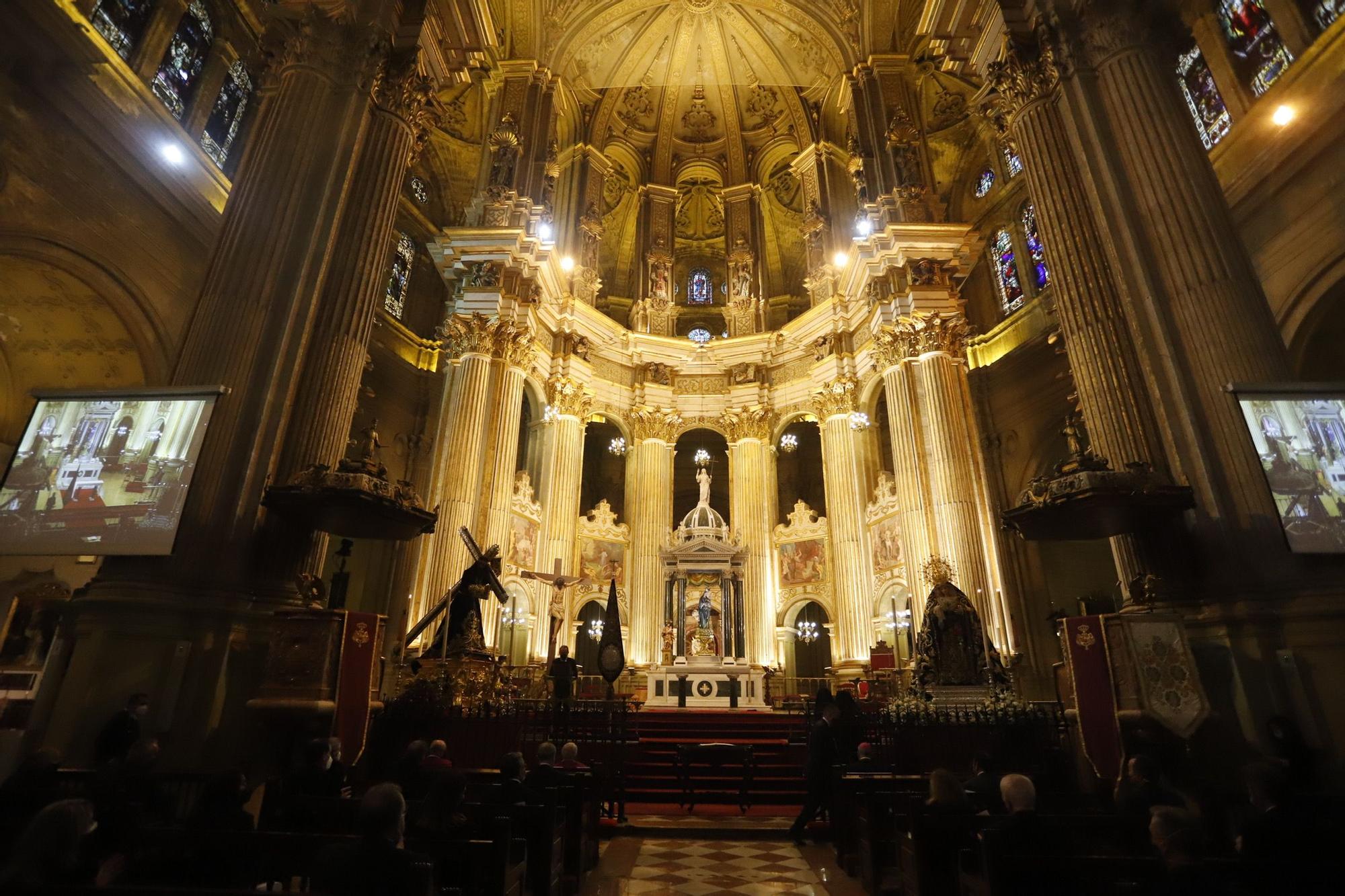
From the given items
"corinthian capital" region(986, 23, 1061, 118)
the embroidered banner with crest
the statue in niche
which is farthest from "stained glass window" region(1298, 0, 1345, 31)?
the statue in niche

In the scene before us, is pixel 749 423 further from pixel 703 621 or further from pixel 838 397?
pixel 703 621

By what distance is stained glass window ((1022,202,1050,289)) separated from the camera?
65.2 ft

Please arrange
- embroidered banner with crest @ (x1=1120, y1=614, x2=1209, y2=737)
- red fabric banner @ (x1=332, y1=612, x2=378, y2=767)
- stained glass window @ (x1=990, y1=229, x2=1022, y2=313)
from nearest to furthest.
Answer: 1. embroidered banner with crest @ (x1=1120, y1=614, x2=1209, y2=737)
2. red fabric banner @ (x1=332, y1=612, x2=378, y2=767)
3. stained glass window @ (x1=990, y1=229, x2=1022, y2=313)

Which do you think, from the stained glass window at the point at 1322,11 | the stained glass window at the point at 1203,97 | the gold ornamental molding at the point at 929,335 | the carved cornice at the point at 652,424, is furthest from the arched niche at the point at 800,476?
the stained glass window at the point at 1322,11

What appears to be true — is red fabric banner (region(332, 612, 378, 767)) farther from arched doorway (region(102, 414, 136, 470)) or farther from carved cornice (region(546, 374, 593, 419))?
carved cornice (region(546, 374, 593, 419))

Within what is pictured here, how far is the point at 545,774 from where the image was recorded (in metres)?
5.89

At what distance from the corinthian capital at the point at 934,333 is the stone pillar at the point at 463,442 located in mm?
10340

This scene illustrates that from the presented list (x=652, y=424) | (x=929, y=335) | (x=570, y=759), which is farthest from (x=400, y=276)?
(x=570, y=759)

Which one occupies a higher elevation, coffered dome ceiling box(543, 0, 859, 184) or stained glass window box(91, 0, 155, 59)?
coffered dome ceiling box(543, 0, 859, 184)

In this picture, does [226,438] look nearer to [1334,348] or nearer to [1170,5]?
[1170,5]

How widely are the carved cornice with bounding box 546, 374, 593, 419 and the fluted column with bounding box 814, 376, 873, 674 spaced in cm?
748

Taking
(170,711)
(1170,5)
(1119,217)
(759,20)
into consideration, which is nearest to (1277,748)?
(1119,217)

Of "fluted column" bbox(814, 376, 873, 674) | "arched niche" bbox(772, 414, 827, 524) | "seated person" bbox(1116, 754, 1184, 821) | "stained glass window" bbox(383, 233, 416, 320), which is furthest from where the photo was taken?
"arched niche" bbox(772, 414, 827, 524)

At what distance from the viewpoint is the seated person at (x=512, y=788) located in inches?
194
